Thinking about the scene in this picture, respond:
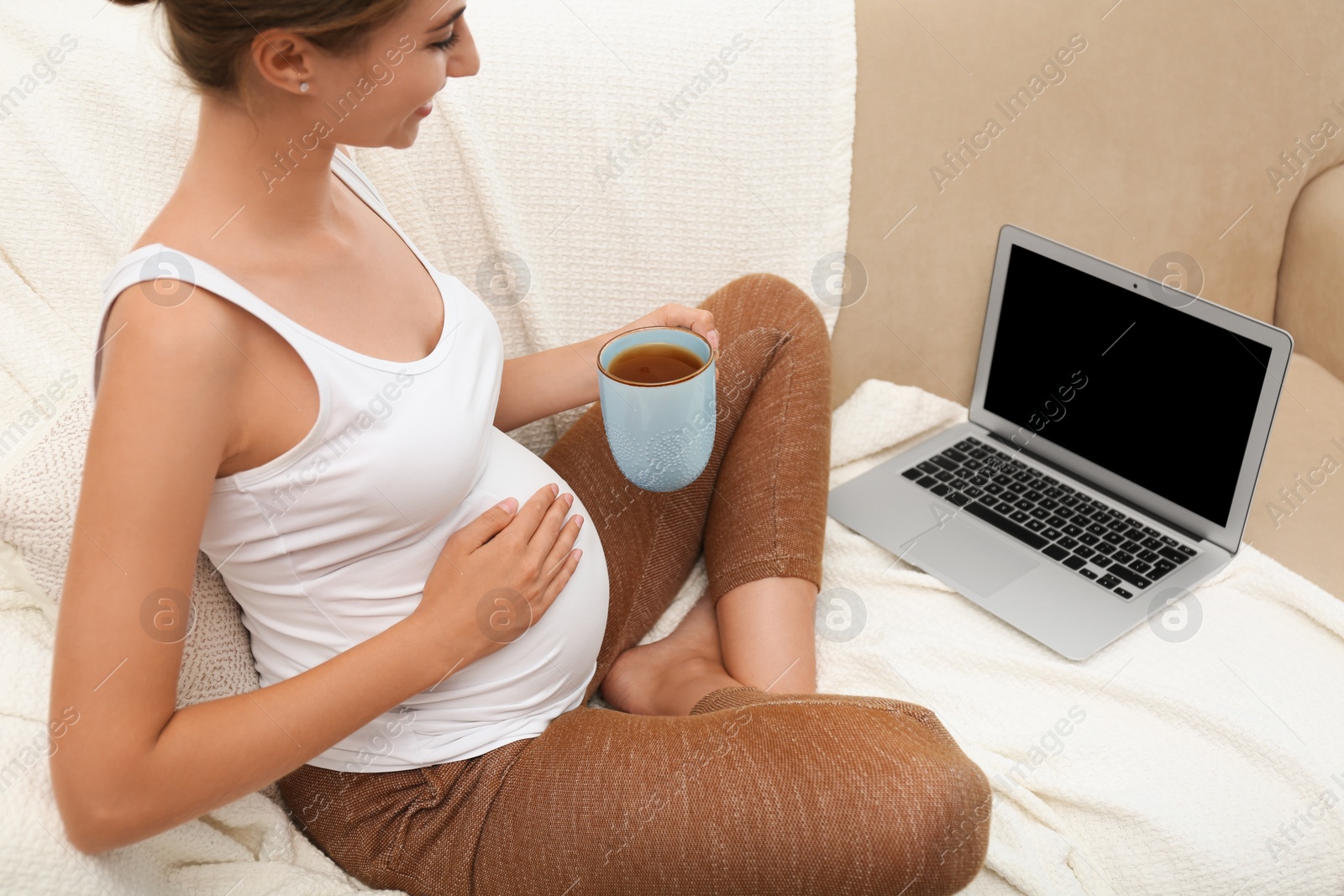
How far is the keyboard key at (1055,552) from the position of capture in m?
1.25

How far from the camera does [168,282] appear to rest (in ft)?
2.31

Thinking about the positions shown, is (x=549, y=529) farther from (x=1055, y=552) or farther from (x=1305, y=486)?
(x=1305, y=486)

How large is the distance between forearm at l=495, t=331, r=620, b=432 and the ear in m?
0.43

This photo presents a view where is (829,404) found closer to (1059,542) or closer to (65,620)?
(1059,542)

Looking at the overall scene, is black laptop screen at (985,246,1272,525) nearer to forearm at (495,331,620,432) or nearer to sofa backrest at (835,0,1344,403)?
sofa backrest at (835,0,1344,403)

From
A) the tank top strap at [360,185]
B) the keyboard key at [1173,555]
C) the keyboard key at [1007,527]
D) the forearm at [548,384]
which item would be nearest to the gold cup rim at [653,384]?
the forearm at [548,384]

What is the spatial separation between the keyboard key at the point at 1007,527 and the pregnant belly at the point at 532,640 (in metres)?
A: 0.53

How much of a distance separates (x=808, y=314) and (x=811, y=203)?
23cm

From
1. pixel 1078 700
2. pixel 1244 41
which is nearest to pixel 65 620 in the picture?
pixel 1078 700

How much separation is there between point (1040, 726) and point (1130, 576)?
242mm

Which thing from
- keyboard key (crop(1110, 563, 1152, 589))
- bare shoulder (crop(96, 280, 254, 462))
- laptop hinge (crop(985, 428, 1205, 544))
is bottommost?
keyboard key (crop(1110, 563, 1152, 589))

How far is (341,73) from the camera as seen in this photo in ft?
2.42

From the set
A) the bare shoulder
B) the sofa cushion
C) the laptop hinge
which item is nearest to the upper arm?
the bare shoulder

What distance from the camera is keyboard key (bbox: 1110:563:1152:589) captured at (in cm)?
120
